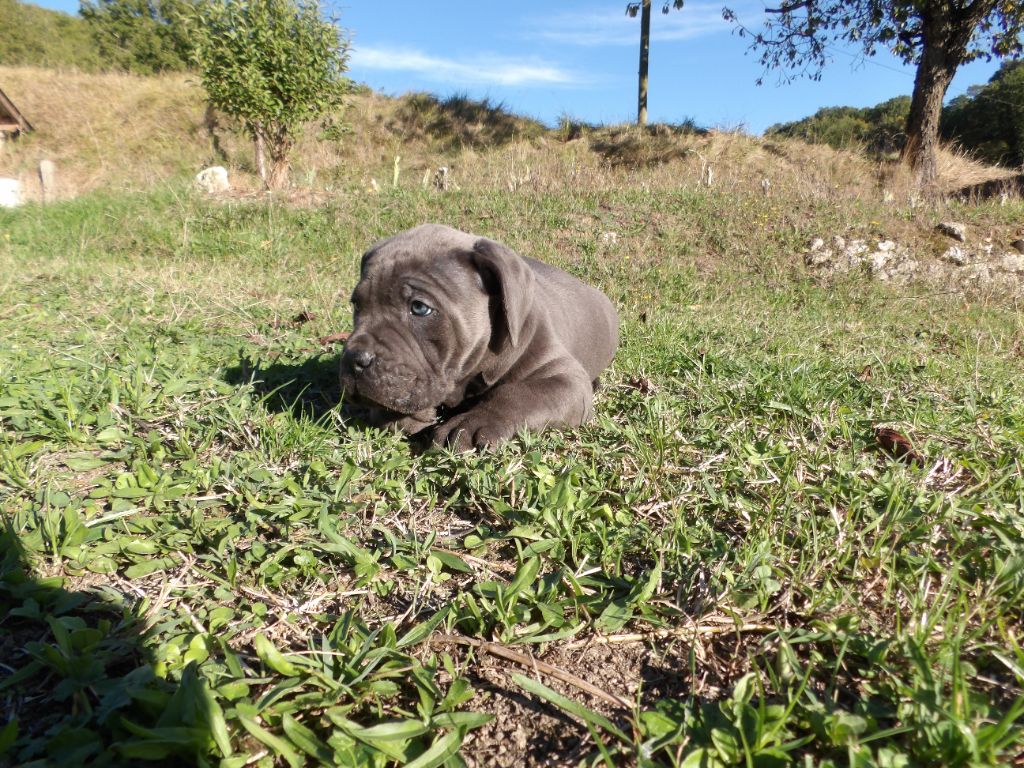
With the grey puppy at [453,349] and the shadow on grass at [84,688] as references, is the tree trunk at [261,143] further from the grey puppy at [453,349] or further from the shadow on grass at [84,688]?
the shadow on grass at [84,688]

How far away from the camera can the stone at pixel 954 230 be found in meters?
9.73

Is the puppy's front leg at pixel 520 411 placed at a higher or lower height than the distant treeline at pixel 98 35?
lower

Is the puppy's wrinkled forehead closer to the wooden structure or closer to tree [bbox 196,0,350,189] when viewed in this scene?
tree [bbox 196,0,350,189]

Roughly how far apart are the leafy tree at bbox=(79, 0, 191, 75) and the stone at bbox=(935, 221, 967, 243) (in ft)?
163

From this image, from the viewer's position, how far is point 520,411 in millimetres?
2859

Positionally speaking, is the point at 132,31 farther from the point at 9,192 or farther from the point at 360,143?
the point at 9,192

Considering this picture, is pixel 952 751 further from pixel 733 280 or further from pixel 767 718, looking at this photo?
pixel 733 280

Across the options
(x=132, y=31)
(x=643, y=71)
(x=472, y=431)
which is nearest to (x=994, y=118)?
(x=643, y=71)

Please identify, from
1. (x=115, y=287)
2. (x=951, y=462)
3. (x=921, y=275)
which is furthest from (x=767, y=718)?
(x=921, y=275)

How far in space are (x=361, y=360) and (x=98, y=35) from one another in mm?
61874

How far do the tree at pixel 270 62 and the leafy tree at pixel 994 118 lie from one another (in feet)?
83.2

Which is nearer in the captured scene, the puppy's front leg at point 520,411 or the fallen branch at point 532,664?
the fallen branch at point 532,664

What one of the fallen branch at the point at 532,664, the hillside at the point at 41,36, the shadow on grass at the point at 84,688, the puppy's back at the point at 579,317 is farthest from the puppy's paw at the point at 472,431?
the hillside at the point at 41,36

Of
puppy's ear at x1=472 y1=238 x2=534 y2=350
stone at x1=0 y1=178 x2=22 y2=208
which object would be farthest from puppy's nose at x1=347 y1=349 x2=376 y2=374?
stone at x1=0 y1=178 x2=22 y2=208
